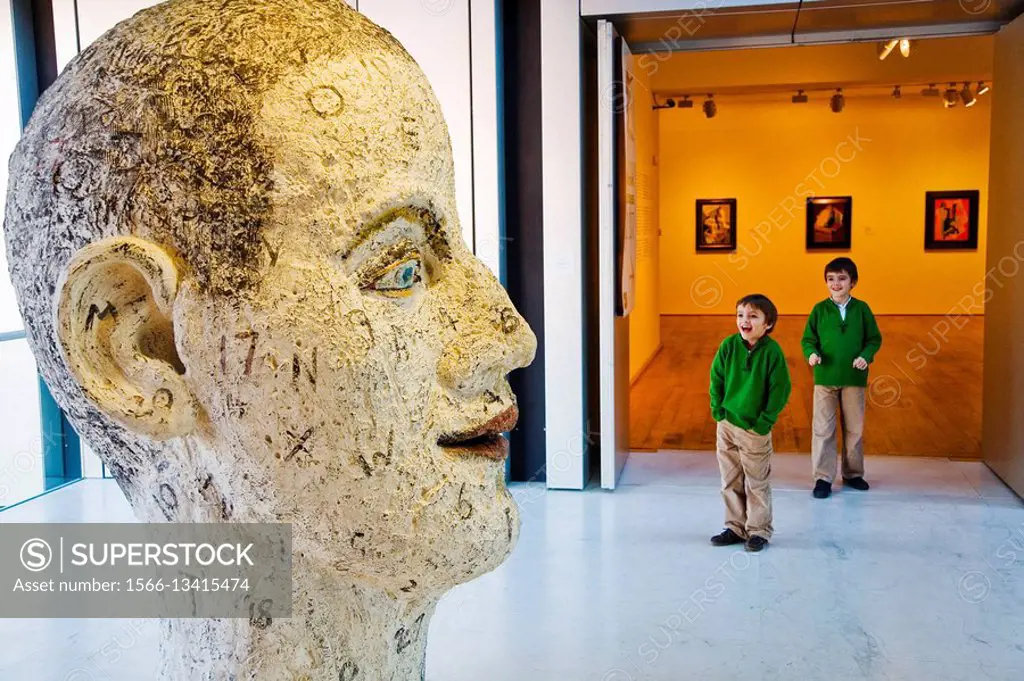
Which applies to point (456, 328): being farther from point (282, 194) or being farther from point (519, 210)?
point (519, 210)

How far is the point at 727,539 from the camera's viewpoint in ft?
17.1

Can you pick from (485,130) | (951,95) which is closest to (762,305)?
(485,130)

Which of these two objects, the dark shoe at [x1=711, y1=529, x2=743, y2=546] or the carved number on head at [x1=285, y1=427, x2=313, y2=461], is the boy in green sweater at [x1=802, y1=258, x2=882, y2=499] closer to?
the dark shoe at [x1=711, y1=529, x2=743, y2=546]

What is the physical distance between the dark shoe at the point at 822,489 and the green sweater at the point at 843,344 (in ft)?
2.13

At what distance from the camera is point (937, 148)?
16109mm

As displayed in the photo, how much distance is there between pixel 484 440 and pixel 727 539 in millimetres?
3920

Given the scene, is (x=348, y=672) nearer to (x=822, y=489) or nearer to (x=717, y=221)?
(x=822, y=489)

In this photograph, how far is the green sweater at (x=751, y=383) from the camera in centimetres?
505

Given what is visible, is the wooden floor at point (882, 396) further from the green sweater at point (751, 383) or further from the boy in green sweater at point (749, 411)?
the green sweater at point (751, 383)

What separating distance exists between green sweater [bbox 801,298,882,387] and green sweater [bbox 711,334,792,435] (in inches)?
52.9

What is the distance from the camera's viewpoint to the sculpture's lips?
155 cm

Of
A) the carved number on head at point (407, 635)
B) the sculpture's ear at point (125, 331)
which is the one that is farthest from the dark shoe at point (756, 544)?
the sculpture's ear at point (125, 331)

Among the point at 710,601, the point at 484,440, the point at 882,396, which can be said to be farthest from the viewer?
the point at 882,396

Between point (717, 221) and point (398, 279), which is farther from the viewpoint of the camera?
point (717, 221)
